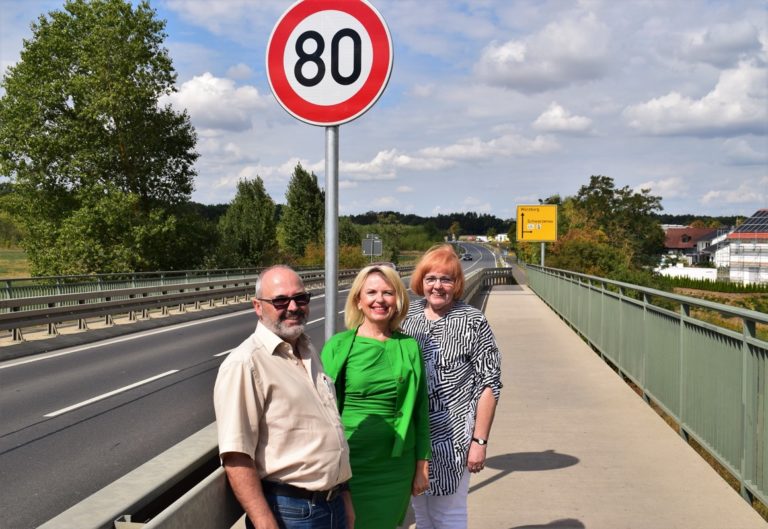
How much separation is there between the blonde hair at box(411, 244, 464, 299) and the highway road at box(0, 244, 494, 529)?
313 centimetres

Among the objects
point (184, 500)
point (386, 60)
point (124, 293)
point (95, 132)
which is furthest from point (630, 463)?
point (95, 132)

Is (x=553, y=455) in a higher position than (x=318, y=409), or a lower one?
lower

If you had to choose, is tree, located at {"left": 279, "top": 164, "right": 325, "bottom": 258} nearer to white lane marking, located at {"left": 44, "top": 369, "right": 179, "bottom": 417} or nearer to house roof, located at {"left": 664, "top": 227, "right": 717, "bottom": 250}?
white lane marking, located at {"left": 44, "top": 369, "right": 179, "bottom": 417}

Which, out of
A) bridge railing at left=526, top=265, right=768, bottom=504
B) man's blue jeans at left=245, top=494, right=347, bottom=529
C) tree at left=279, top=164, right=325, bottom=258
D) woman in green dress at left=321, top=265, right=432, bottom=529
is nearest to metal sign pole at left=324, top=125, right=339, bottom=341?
woman in green dress at left=321, top=265, right=432, bottom=529

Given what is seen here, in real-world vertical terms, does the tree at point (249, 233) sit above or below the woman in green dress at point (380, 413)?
above

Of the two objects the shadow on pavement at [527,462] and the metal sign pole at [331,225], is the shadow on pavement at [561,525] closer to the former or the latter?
the shadow on pavement at [527,462]


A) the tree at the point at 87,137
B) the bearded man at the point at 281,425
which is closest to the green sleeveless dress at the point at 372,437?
the bearded man at the point at 281,425

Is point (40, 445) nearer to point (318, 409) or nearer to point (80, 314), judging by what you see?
point (318, 409)

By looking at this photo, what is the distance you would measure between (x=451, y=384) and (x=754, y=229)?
112 m

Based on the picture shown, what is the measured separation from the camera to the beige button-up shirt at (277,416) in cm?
224

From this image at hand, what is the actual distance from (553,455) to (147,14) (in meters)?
38.2

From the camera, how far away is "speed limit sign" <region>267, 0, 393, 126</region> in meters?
3.45

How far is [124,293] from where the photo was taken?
19391 mm

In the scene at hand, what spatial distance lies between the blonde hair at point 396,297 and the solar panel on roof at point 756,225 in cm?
11117
